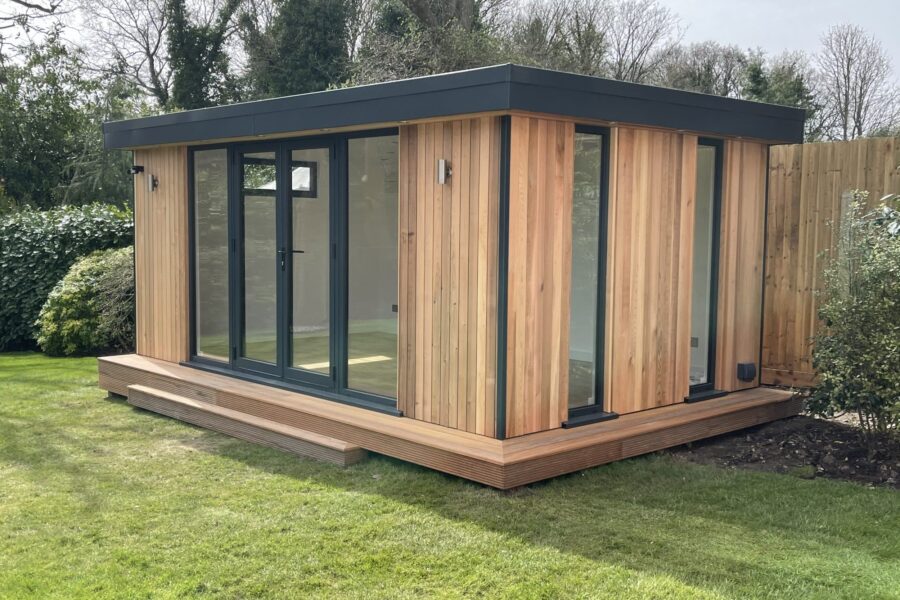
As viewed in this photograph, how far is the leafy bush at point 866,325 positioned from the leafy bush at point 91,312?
709 cm

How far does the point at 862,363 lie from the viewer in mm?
5121

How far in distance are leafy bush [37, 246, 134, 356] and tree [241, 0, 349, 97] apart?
12884mm

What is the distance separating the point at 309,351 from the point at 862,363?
3424 mm

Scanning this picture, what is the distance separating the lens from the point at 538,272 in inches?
196

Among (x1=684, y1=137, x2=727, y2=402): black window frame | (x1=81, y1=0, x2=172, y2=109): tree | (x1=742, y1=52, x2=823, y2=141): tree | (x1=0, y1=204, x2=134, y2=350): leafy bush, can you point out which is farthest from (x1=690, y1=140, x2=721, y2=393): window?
(x1=81, y1=0, x2=172, y2=109): tree

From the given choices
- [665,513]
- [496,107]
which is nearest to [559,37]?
[496,107]

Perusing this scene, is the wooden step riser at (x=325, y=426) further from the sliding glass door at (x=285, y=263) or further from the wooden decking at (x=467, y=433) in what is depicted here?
the sliding glass door at (x=285, y=263)

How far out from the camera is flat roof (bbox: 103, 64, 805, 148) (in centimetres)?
469

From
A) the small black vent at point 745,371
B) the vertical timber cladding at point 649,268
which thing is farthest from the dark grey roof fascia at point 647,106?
the small black vent at point 745,371

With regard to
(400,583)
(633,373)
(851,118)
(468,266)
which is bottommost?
(400,583)

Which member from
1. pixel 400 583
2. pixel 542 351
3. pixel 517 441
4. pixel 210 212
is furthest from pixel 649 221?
pixel 210 212

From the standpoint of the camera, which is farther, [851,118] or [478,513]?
[851,118]

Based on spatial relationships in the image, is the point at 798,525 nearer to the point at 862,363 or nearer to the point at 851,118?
the point at 862,363

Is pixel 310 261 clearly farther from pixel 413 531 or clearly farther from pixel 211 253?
pixel 413 531
